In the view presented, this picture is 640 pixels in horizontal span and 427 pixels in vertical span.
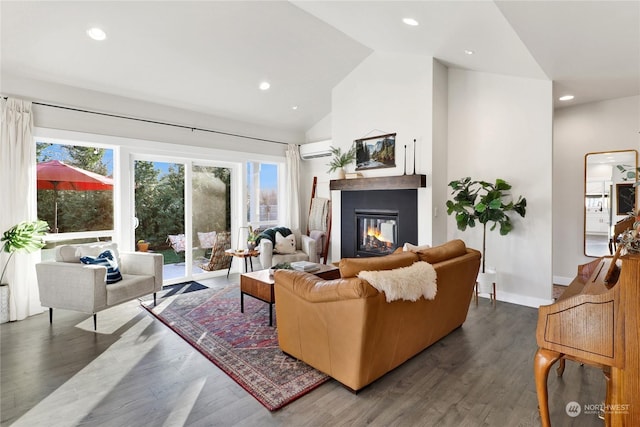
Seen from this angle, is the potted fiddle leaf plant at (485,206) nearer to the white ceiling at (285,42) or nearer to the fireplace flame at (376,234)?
the fireplace flame at (376,234)

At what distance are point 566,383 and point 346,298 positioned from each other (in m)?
1.81

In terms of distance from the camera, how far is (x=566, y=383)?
2420mm

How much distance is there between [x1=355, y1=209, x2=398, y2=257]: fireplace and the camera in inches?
199

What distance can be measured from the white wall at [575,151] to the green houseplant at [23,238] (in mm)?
6889

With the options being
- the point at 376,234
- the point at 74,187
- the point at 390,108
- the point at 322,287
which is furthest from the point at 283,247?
the point at 322,287

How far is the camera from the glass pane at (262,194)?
20.8ft

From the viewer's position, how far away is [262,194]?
21.5 feet

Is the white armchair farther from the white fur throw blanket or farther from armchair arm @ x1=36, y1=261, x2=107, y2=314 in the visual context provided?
the white fur throw blanket

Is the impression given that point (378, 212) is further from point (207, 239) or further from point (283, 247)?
point (207, 239)

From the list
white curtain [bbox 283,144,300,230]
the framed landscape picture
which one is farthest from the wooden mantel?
white curtain [bbox 283,144,300,230]

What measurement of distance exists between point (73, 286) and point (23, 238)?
0.84 m

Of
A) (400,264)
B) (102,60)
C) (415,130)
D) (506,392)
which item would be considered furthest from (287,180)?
(506,392)

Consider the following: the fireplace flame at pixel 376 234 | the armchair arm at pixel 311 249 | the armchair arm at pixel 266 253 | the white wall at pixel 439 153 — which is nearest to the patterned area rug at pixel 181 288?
the armchair arm at pixel 266 253

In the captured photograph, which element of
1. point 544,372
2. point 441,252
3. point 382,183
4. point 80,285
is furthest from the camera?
point 382,183
